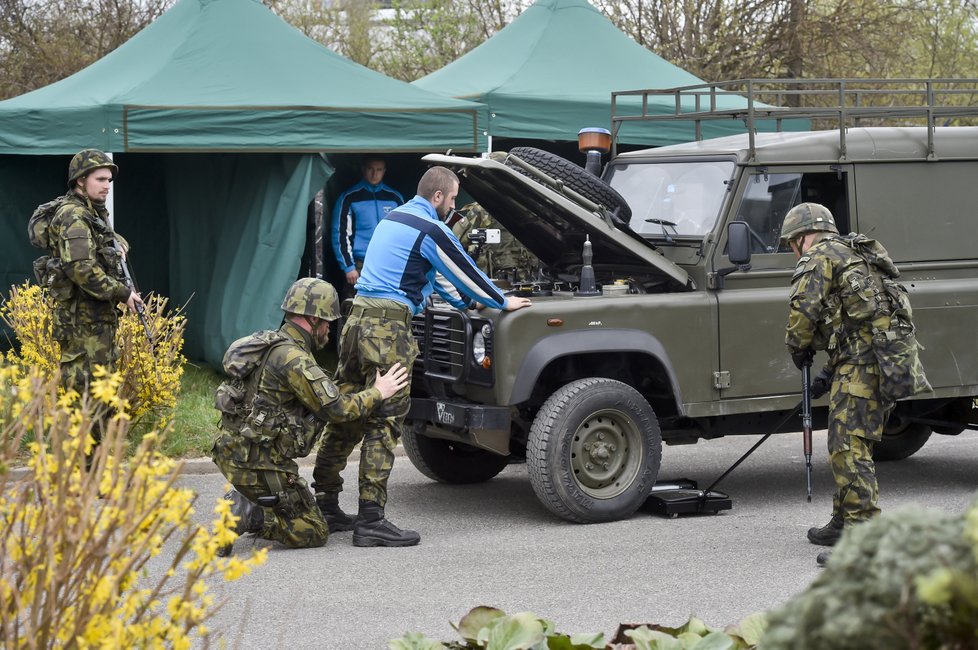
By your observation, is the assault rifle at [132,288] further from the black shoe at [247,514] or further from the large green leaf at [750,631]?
the large green leaf at [750,631]

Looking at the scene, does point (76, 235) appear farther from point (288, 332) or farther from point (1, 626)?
point (1, 626)

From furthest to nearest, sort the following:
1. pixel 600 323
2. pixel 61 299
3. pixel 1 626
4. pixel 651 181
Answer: pixel 651 181, pixel 61 299, pixel 600 323, pixel 1 626

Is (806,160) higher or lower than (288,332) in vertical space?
higher

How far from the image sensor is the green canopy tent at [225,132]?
1064 cm

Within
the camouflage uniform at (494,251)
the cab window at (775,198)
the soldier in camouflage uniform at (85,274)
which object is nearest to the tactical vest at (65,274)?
the soldier in camouflage uniform at (85,274)

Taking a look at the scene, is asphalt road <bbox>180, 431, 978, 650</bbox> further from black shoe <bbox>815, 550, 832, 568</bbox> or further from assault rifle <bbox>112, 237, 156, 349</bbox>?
assault rifle <bbox>112, 237, 156, 349</bbox>

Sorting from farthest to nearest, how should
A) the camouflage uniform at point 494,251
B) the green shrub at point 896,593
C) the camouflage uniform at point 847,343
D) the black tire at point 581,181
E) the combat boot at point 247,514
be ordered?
1. the camouflage uniform at point 494,251
2. the black tire at point 581,181
3. the combat boot at point 247,514
4. the camouflage uniform at point 847,343
5. the green shrub at point 896,593

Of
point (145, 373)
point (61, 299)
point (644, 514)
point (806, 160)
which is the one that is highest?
point (806, 160)

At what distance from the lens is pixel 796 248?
6.50 meters

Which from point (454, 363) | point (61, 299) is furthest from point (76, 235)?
point (454, 363)

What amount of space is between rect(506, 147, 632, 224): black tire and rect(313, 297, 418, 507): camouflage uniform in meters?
1.23

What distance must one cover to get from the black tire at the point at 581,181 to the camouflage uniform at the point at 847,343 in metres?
1.37

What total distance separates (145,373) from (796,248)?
407cm

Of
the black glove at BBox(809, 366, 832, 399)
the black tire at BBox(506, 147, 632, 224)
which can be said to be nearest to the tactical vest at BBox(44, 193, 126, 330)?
the black tire at BBox(506, 147, 632, 224)
